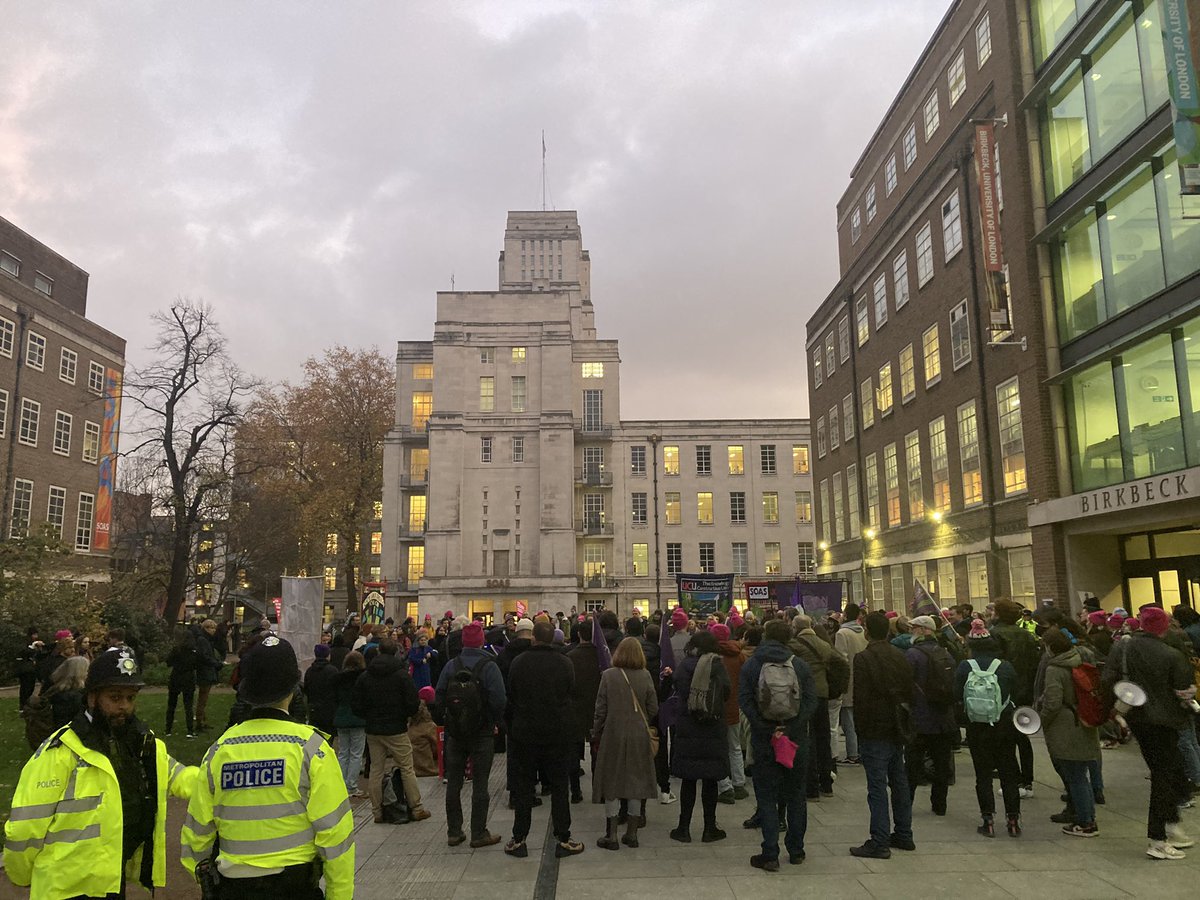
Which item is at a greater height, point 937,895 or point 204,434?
point 204,434

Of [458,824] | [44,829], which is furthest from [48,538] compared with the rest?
[44,829]

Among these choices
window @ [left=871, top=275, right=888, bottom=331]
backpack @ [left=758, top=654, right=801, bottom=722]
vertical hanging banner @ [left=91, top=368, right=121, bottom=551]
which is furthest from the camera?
vertical hanging banner @ [left=91, top=368, right=121, bottom=551]

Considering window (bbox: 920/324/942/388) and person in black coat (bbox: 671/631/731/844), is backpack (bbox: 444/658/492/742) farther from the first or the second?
window (bbox: 920/324/942/388)

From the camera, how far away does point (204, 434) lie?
29469 millimetres

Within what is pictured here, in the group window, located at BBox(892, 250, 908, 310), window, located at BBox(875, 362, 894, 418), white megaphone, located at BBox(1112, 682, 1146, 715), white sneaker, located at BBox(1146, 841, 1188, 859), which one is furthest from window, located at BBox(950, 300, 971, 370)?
white sneaker, located at BBox(1146, 841, 1188, 859)

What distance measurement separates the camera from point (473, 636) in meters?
8.38

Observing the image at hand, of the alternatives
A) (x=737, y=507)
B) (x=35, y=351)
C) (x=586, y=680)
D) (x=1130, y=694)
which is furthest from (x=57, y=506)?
(x=1130, y=694)

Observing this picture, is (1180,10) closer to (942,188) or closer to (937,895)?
(942,188)

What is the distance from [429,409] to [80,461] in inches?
906

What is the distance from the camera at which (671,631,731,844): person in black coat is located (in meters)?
7.71

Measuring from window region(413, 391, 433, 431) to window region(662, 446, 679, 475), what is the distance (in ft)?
57.1

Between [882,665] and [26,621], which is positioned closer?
[882,665]

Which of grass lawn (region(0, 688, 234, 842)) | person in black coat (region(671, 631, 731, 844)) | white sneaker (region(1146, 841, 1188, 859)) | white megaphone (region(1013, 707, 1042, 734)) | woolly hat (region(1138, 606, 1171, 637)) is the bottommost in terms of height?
grass lawn (region(0, 688, 234, 842))

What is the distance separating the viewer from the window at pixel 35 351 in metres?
39.8
